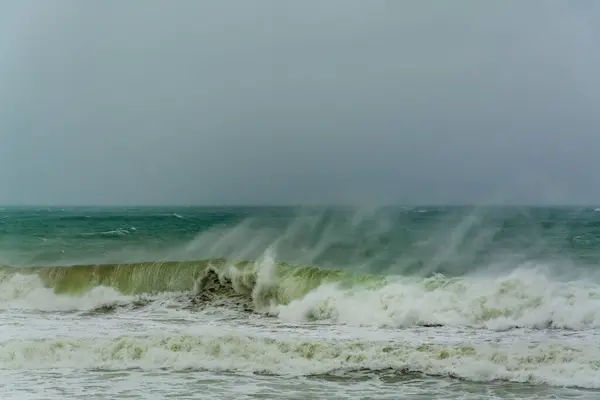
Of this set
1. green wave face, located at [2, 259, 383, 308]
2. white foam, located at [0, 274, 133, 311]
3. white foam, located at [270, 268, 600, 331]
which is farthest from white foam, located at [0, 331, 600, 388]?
white foam, located at [0, 274, 133, 311]

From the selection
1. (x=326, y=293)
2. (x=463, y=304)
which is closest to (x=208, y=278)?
(x=326, y=293)

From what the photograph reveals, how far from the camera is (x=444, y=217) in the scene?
2870 cm

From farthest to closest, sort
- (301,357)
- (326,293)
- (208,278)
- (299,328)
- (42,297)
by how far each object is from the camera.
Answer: (208,278) → (42,297) → (326,293) → (299,328) → (301,357)

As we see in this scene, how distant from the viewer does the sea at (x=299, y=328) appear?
577cm

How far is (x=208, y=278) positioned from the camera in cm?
1032

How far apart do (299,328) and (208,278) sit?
3.00 metres

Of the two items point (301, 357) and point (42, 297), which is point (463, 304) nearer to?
point (301, 357)

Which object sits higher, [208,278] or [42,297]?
[208,278]

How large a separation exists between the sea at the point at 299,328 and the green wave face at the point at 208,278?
32 mm

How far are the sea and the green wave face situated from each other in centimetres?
3

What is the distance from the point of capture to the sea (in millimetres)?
5766

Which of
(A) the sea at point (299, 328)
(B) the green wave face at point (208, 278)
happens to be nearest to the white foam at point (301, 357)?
(A) the sea at point (299, 328)

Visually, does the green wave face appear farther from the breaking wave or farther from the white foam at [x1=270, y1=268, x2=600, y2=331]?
the white foam at [x1=270, y1=268, x2=600, y2=331]

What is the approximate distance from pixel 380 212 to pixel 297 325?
48.5ft
